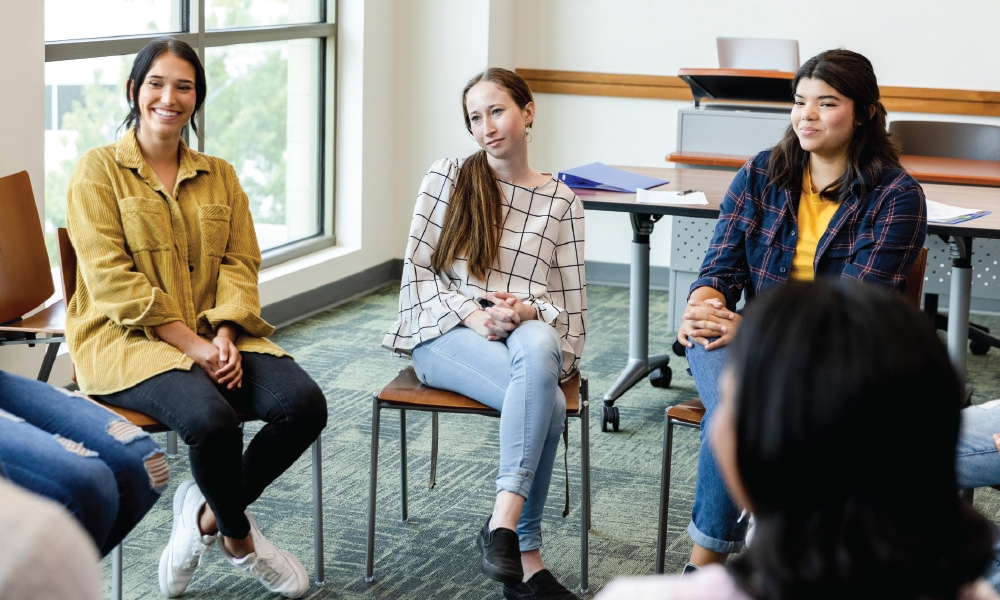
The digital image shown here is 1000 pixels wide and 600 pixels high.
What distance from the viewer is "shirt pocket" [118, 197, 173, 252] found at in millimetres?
2213

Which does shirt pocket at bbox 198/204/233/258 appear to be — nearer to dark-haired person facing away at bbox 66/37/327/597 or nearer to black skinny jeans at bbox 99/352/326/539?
dark-haired person facing away at bbox 66/37/327/597

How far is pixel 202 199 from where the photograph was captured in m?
2.33

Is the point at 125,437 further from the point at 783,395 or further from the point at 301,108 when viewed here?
the point at 301,108

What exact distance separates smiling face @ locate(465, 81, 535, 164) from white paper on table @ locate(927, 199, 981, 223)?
1225 mm

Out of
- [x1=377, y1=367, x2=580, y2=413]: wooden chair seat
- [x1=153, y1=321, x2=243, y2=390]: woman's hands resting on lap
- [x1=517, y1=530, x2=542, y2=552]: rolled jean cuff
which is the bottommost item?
[x1=517, y1=530, x2=542, y2=552]: rolled jean cuff

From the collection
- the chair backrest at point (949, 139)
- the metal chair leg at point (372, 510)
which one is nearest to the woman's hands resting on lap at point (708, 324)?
the metal chair leg at point (372, 510)

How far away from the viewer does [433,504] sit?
278 centimetres

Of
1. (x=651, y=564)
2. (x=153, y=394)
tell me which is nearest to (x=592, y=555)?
(x=651, y=564)

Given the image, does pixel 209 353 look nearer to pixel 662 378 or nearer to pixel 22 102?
pixel 22 102

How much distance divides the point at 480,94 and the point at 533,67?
317 centimetres

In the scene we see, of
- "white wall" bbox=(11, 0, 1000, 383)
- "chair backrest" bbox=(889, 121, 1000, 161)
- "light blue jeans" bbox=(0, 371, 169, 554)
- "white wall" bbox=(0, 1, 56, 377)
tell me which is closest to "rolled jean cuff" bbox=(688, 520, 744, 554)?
"light blue jeans" bbox=(0, 371, 169, 554)

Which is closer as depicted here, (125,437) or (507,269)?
(125,437)

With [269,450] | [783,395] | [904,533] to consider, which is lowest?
[269,450]

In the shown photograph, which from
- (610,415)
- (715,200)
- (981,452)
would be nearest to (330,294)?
(610,415)
